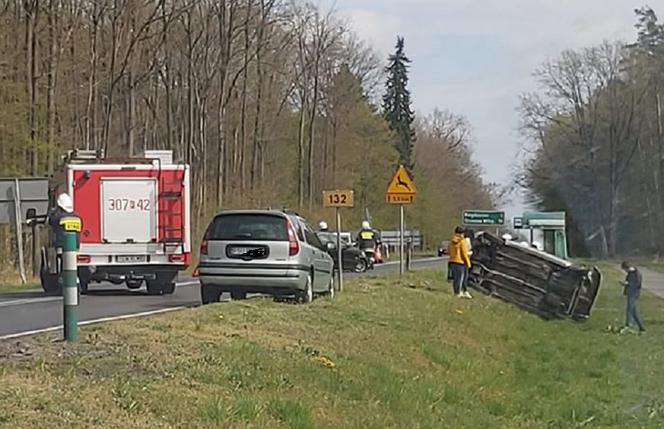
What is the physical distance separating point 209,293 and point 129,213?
483 cm

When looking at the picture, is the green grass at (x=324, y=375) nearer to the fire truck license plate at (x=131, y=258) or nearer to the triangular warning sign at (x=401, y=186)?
the fire truck license plate at (x=131, y=258)

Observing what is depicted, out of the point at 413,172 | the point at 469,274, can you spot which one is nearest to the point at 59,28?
the point at 469,274

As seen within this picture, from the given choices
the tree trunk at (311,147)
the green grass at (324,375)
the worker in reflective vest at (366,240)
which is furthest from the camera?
the tree trunk at (311,147)

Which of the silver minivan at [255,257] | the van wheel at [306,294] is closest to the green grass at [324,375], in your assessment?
the van wheel at [306,294]

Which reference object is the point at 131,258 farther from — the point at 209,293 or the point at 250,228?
the point at 250,228

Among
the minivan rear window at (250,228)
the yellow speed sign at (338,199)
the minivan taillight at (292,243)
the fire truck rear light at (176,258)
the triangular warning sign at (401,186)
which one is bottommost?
the fire truck rear light at (176,258)

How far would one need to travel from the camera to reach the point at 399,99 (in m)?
109

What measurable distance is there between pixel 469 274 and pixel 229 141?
3338cm

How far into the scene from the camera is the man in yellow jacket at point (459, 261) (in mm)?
29953

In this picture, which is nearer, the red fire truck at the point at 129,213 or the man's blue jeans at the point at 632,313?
the red fire truck at the point at 129,213

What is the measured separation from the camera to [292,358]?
1320cm

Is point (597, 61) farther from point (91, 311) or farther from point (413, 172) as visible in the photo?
point (91, 311)

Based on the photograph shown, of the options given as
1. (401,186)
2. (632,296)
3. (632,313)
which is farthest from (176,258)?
(632,313)

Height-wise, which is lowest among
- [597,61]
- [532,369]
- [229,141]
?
[532,369]
